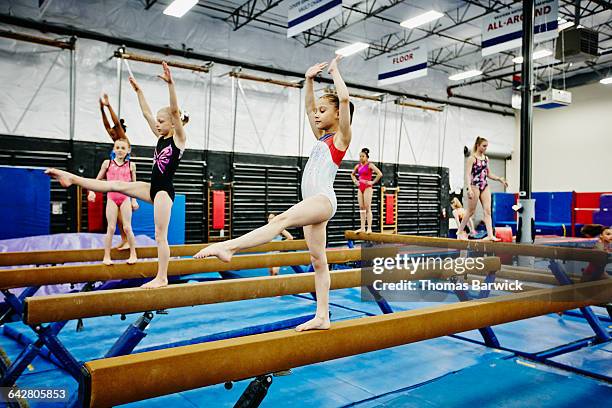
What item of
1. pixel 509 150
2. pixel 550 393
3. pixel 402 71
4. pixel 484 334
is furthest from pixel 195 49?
pixel 509 150

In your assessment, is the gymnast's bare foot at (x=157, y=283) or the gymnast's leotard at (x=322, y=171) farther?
the gymnast's bare foot at (x=157, y=283)

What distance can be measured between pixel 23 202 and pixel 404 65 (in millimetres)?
9161

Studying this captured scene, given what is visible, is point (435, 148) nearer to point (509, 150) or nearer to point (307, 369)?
point (509, 150)

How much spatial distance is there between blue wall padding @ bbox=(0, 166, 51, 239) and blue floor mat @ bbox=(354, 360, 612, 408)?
23.9 feet

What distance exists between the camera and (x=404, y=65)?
38.5 ft

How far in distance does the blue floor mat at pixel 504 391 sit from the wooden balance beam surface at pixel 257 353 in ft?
2.39

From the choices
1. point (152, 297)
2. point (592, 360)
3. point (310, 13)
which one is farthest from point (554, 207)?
point (152, 297)

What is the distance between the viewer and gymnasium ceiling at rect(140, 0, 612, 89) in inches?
457

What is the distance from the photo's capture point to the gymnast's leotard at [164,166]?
3.60 meters

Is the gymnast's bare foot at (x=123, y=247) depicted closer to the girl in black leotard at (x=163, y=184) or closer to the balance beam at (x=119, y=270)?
the balance beam at (x=119, y=270)

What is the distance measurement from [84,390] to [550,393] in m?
3.36

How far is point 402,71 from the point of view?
11.8 metres

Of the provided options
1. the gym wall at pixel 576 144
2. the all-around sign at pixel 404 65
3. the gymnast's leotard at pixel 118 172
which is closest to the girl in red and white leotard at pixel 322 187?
the gymnast's leotard at pixel 118 172

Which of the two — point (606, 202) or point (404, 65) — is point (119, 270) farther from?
point (606, 202)
